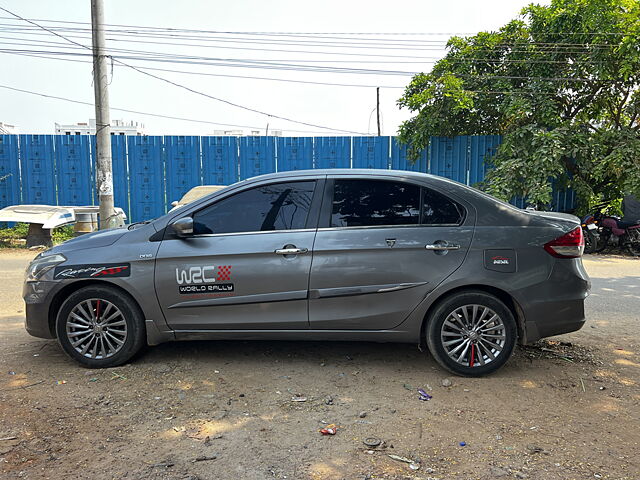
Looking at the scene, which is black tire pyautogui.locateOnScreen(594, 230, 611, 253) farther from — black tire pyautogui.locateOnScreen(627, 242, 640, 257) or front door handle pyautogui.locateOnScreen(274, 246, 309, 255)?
front door handle pyautogui.locateOnScreen(274, 246, 309, 255)

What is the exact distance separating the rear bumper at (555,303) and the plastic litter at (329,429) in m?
1.73

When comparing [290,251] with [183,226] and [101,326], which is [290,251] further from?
[101,326]

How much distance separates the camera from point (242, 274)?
13.3 feet

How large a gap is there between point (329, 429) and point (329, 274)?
1.21 meters

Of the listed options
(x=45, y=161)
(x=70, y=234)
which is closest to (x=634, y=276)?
(x=70, y=234)

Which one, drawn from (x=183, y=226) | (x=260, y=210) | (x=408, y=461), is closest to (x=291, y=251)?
→ (x=260, y=210)

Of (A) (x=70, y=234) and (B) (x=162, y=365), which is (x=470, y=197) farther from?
(A) (x=70, y=234)

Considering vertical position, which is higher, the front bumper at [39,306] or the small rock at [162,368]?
the front bumper at [39,306]

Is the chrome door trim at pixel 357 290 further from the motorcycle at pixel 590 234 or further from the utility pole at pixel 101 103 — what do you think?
the motorcycle at pixel 590 234

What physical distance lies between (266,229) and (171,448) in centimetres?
179

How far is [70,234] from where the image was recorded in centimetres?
1291

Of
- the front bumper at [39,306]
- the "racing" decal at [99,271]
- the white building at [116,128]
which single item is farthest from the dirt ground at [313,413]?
the white building at [116,128]

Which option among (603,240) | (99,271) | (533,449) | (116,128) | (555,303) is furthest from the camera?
(116,128)

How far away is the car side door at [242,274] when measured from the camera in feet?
13.2
